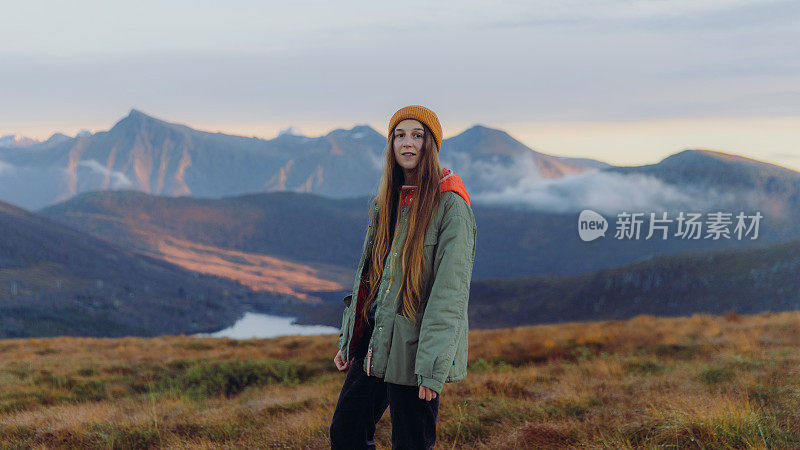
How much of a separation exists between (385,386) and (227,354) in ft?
47.1

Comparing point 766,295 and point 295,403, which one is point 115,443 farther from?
point 766,295

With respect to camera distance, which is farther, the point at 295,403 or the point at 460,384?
the point at 460,384

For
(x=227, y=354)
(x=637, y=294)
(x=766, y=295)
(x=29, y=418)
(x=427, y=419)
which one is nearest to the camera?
(x=427, y=419)

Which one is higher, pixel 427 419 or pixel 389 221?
pixel 389 221

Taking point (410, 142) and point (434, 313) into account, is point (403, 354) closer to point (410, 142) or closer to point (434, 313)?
point (434, 313)

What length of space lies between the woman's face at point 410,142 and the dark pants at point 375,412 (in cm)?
118

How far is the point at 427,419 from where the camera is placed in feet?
11.5

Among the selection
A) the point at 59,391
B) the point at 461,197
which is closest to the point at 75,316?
the point at 59,391

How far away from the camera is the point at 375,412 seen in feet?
12.3

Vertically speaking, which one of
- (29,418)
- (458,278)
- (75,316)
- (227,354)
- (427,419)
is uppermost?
(458,278)

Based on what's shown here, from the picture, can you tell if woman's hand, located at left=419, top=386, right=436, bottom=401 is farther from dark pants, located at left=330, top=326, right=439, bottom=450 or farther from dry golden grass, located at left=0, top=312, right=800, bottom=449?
dry golden grass, located at left=0, top=312, right=800, bottom=449

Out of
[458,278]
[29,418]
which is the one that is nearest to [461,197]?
[458,278]

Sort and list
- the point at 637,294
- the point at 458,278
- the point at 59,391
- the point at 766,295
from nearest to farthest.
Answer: the point at 458,278, the point at 59,391, the point at 766,295, the point at 637,294

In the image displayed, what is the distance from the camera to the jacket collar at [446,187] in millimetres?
3416
